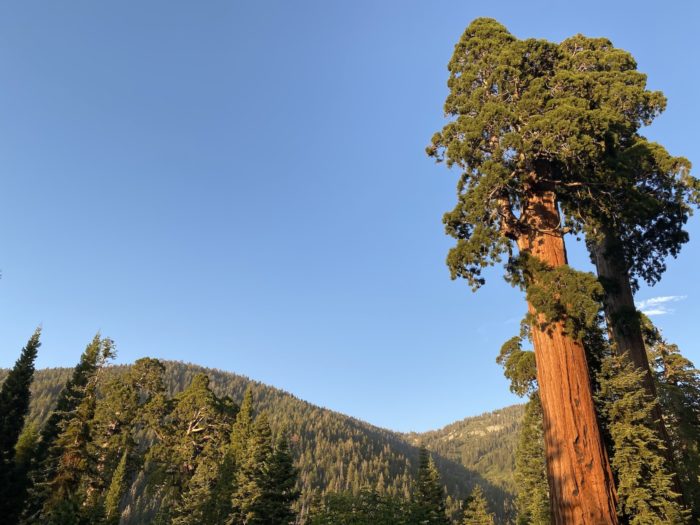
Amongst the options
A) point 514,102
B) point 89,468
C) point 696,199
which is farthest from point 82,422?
point 696,199

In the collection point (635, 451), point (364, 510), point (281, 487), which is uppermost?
point (635, 451)

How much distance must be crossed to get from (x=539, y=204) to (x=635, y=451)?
7.24m

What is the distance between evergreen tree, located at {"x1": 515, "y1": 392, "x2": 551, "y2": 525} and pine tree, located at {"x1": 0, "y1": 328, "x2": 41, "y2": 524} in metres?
40.7

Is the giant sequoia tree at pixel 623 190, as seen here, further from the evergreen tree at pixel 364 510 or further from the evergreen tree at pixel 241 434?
the evergreen tree at pixel 241 434

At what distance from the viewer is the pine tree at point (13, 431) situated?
35.9 m

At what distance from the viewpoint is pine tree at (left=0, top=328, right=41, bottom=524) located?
1414 inches

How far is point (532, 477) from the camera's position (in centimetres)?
4269

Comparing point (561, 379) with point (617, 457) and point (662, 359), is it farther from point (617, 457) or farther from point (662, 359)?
point (662, 359)

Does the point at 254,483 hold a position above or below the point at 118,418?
below

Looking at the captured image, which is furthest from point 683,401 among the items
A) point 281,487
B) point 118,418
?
point 118,418

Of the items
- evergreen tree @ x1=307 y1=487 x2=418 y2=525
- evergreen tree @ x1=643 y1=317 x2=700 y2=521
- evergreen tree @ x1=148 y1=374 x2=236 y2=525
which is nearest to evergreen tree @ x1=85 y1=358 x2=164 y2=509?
evergreen tree @ x1=148 y1=374 x2=236 y2=525

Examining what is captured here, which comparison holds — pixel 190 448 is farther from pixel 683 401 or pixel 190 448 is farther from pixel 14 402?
pixel 683 401

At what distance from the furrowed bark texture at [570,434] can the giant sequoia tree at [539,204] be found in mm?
20

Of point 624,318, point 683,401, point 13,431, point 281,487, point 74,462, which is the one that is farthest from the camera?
point 13,431
